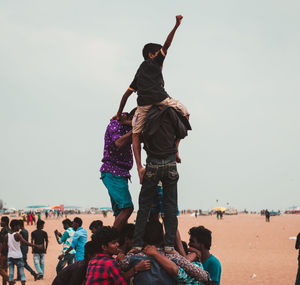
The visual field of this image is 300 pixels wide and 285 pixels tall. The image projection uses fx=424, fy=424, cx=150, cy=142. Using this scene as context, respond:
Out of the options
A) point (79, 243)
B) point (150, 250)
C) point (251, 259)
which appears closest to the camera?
point (150, 250)

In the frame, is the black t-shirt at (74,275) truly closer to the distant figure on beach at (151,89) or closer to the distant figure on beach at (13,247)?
the distant figure on beach at (151,89)

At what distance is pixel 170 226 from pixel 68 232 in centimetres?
683

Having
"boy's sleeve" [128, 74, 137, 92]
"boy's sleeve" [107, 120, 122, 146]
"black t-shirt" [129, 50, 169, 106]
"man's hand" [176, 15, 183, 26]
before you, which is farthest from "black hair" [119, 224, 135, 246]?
"man's hand" [176, 15, 183, 26]

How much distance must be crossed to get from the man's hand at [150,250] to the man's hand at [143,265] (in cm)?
10

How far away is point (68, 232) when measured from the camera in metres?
10.4

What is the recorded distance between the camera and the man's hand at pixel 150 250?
3759 millimetres

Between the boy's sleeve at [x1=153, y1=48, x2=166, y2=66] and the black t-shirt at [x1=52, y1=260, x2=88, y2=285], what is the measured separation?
85.6 inches

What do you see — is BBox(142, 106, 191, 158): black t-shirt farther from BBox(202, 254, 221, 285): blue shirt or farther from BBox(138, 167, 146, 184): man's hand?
BBox(202, 254, 221, 285): blue shirt

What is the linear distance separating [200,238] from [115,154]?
1.33m

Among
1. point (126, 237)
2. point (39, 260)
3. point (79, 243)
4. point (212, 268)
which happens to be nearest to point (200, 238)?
point (212, 268)

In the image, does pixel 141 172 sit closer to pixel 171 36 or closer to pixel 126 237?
pixel 126 237

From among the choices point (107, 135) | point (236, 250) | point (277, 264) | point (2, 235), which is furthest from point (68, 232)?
point (236, 250)

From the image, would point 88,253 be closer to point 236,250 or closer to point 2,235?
point 2,235

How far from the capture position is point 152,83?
4.21 metres
